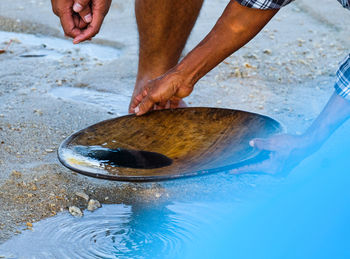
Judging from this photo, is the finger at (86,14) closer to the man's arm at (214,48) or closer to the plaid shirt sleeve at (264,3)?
the man's arm at (214,48)

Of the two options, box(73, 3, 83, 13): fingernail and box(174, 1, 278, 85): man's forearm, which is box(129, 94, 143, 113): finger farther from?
box(73, 3, 83, 13): fingernail

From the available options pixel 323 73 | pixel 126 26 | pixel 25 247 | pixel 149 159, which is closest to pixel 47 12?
pixel 126 26

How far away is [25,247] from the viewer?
150 centimetres

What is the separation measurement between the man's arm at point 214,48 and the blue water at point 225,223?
32cm

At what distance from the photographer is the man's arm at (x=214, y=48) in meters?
1.72

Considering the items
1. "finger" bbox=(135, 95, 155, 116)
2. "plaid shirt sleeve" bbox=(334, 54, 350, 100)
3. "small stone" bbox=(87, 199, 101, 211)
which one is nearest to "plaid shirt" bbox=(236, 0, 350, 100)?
"plaid shirt sleeve" bbox=(334, 54, 350, 100)

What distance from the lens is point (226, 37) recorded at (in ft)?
5.75

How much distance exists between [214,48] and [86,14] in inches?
18.8

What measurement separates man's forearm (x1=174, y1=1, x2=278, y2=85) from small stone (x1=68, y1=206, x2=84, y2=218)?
0.56m

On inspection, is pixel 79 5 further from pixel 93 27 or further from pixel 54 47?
pixel 54 47

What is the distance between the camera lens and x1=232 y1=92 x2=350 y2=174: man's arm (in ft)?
5.27

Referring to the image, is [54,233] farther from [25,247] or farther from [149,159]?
[149,159]

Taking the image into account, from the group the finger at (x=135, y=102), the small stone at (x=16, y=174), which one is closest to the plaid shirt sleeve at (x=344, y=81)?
the finger at (x=135, y=102)

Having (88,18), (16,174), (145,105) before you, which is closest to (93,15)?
(88,18)
